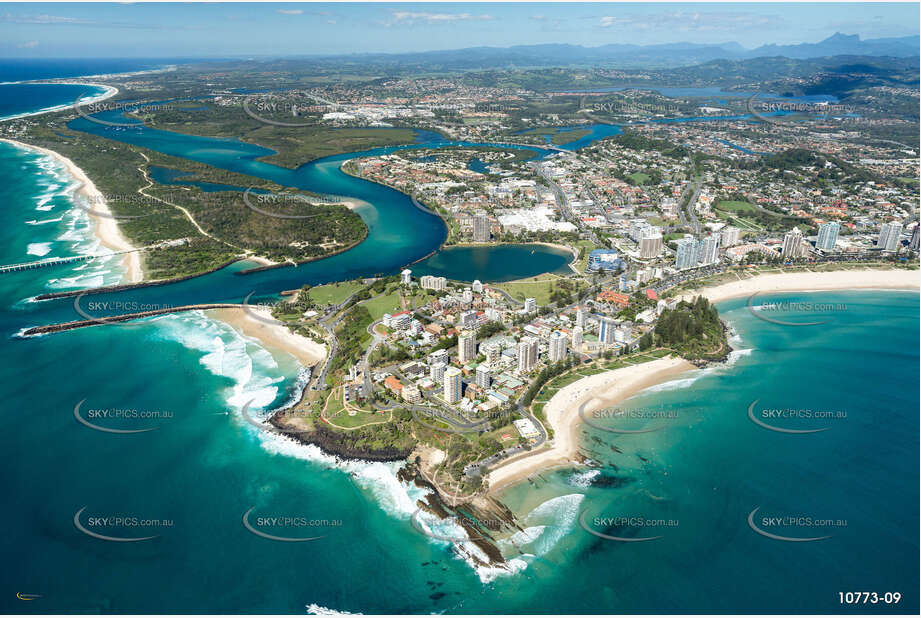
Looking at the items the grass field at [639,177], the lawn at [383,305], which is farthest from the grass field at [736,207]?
the lawn at [383,305]

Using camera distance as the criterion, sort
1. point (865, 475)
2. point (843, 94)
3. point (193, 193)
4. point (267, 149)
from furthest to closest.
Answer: point (843, 94), point (267, 149), point (193, 193), point (865, 475)

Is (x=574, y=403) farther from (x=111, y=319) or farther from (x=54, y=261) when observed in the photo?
(x=54, y=261)

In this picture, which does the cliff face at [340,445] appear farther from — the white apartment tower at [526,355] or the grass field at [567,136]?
the grass field at [567,136]

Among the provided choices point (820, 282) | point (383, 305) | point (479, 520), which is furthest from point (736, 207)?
point (479, 520)

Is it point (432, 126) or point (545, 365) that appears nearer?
point (545, 365)

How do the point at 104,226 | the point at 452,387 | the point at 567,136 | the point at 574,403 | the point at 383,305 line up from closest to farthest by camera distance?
the point at 452,387 < the point at 574,403 < the point at 383,305 < the point at 104,226 < the point at 567,136

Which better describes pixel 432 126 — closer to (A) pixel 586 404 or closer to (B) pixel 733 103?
(B) pixel 733 103

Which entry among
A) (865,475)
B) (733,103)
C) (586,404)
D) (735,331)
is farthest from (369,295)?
(733,103)
